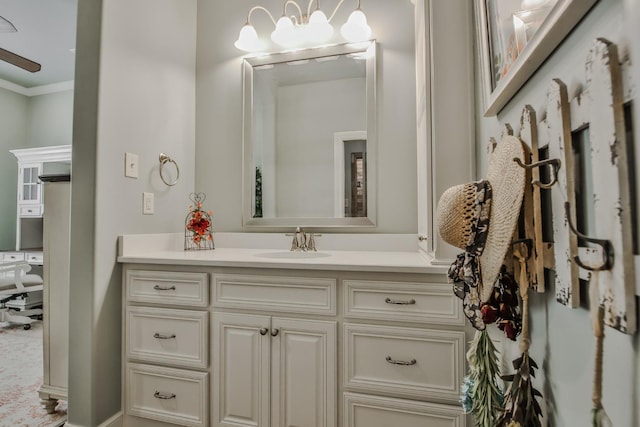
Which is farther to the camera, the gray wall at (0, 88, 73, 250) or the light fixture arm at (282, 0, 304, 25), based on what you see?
the gray wall at (0, 88, 73, 250)

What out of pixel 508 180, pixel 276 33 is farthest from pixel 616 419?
pixel 276 33

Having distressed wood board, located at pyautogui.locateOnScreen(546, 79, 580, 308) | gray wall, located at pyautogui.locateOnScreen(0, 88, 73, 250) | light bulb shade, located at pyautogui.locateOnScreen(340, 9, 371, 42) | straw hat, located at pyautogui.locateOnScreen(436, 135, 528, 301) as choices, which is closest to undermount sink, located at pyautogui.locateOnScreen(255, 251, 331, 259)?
straw hat, located at pyautogui.locateOnScreen(436, 135, 528, 301)

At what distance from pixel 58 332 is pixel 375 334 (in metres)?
1.71

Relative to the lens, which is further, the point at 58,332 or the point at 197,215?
the point at 197,215

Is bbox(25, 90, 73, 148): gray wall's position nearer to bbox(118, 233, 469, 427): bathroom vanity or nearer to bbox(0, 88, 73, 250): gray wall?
bbox(0, 88, 73, 250): gray wall

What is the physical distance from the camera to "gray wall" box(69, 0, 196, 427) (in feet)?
5.20

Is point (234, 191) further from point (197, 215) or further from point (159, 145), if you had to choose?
point (159, 145)

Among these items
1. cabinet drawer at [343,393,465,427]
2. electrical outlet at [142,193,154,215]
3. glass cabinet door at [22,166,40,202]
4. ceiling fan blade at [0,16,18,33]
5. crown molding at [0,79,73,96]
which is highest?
crown molding at [0,79,73,96]

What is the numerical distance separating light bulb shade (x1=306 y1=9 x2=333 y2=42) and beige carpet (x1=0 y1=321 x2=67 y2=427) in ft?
8.26

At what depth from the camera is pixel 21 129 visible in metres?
4.93

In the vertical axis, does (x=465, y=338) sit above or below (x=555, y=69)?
below

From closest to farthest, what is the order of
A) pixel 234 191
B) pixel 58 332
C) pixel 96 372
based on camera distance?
pixel 96 372 < pixel 58 332 < pixel 234 191

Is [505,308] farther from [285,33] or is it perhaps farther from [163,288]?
[285,33]

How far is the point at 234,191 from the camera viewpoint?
224cm
